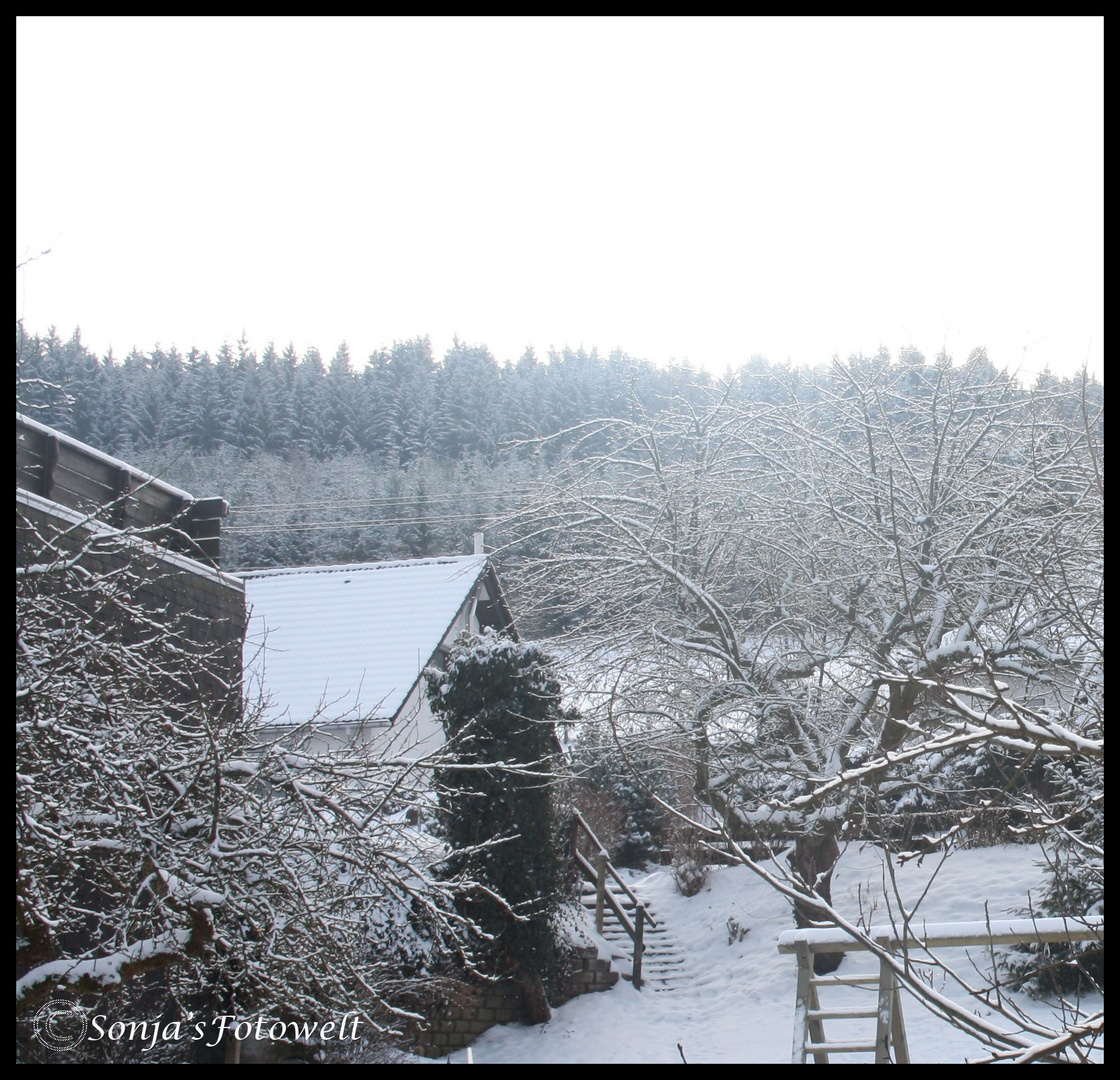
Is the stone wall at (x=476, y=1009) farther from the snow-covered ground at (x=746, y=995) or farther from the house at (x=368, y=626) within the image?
the house at (x=368, y=626)

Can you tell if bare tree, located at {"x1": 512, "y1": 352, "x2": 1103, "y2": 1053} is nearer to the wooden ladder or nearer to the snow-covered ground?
the snow-covered ground

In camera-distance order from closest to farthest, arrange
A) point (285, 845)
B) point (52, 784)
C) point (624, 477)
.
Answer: point (52, 784), point (285, 845), point (624, 477)

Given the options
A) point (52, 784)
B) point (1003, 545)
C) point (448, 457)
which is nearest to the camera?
point (52, 784)

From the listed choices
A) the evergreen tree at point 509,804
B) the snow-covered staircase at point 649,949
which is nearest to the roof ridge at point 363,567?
the snow-covered staircase at point 649,949

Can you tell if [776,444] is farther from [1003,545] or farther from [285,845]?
[285,845]

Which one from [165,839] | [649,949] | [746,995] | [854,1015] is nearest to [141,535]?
[165,839]

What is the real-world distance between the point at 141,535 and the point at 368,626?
9734mm

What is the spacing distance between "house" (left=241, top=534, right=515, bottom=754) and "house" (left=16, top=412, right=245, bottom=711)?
4.49 metres

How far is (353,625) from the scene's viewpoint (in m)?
16.7

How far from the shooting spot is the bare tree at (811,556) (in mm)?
8320

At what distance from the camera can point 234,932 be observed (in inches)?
202

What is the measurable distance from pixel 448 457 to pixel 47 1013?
26.1 metres

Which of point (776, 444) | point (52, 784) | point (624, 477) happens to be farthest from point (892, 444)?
point (52, 784)

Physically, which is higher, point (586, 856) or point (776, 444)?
point (776, 444)
